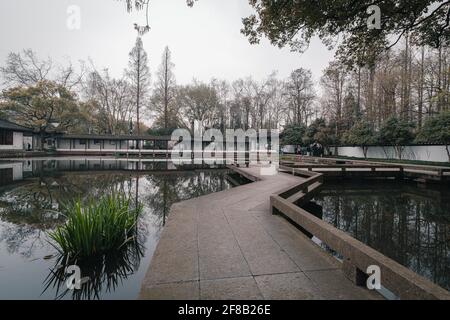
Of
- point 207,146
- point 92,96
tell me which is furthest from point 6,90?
point 207,146

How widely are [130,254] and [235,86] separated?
1688 inches

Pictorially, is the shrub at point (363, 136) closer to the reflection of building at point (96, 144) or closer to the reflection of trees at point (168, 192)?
the reflection of trees at point (168, 192)

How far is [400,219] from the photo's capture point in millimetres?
6965

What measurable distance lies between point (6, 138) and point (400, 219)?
35332 mm

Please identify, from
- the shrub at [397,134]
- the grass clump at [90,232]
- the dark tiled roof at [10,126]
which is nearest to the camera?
the grass clump at [90,232]

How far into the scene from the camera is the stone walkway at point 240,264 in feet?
7.55

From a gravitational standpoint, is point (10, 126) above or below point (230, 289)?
above

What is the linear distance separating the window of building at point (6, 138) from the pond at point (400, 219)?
1276 inches

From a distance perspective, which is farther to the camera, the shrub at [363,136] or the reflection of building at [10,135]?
the reflection of building at [10,135]

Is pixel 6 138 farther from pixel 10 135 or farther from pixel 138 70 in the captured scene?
pixel 138 70

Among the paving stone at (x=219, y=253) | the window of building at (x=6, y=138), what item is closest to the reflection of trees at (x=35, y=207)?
the paving stone at (x=219, y=253)

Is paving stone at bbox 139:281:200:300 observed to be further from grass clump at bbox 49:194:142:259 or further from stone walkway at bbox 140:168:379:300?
grass clump at bbox 49:194:142:259

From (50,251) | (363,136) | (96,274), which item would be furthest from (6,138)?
(363,136)
